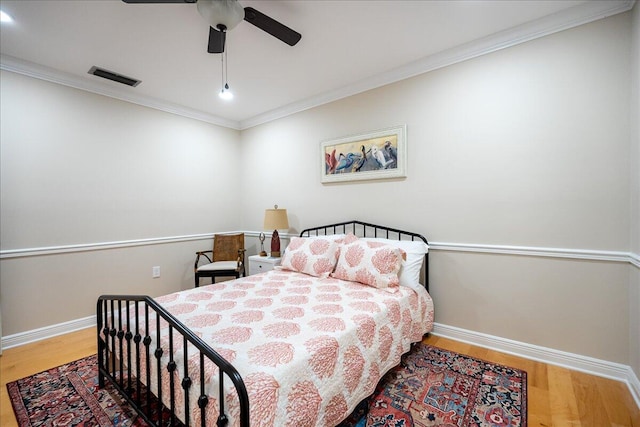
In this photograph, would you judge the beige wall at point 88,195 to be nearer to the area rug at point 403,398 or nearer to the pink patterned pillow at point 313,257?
the area rug at point 403,398

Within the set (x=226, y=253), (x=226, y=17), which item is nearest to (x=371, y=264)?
(x=226, y=17)

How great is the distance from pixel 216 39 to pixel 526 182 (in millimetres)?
2620

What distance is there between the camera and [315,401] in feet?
4.27

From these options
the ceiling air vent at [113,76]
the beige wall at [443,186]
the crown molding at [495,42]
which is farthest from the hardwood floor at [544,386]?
the ceiling air vent at [113,76]

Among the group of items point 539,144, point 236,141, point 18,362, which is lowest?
point 18,362

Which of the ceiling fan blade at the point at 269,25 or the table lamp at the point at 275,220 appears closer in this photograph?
the ceiling fan blade at the point at 269,25

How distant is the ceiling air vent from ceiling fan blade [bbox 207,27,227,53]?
5.35ft

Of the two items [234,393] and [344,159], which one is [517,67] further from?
[234,393]

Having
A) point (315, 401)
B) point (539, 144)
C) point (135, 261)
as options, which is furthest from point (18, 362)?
point (539, 144)

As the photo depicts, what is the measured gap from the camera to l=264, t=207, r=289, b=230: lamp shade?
361 centimetres

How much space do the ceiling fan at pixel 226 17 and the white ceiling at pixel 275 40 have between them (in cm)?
27

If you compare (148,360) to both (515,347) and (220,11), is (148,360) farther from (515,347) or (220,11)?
(515,347)

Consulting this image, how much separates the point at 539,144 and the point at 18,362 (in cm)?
470

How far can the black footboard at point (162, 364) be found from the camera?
3.65 ft
